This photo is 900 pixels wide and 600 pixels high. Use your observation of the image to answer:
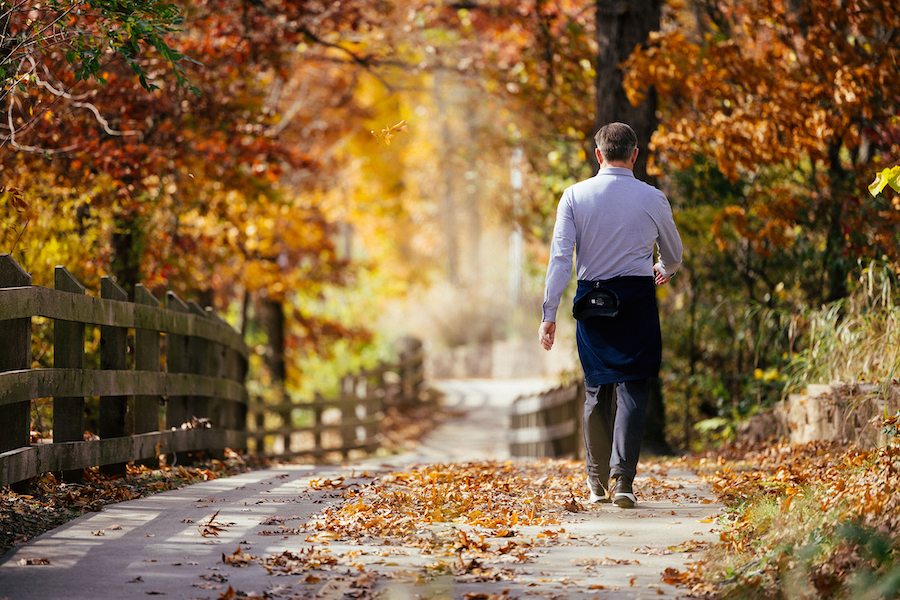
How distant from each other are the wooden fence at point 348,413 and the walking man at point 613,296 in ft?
22.0

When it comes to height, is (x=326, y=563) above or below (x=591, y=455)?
below

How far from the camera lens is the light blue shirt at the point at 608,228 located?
15.2 feet

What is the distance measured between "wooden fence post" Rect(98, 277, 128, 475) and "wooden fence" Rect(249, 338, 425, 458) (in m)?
5.38

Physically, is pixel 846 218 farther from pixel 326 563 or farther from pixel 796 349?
pixel 326 563

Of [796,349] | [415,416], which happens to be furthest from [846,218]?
[415,416]

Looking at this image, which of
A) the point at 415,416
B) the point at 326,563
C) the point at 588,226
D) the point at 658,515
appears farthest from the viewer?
the point at 415,416

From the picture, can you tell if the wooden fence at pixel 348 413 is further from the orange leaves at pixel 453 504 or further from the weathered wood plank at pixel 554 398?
the orange leaves at pixel 453 504

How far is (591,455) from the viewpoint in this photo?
4695 millimetres

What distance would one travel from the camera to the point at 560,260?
Answer: 15.1ft

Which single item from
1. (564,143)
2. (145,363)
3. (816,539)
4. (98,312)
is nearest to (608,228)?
(816,539)

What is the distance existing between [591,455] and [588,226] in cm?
121

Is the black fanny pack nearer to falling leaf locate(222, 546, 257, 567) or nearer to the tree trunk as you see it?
falling leaf locate(222, 546, 257, 567)

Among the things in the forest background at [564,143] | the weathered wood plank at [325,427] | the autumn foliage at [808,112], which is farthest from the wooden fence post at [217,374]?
the autumn foliage at [808,112]

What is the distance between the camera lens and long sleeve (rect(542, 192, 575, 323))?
4539 millimetres
